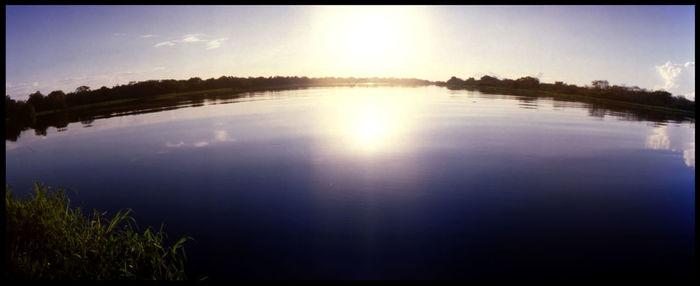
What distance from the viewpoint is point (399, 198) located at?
55.9 ft

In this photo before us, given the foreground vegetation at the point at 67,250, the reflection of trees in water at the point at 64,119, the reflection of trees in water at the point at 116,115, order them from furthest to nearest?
1. the reflection of trees in water at the point at 116,115
2. the reflection of trees in water at the point at 64,119
3. the foreground vegetation at the point at 67,250

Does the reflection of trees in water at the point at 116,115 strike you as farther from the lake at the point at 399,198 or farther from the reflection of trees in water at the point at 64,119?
the lake at the point at 399,198

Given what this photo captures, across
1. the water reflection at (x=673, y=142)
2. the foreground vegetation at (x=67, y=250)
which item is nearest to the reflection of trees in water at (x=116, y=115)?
the water reflection at (x=673, y=142)

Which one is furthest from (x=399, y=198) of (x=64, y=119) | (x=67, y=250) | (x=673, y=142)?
(x=64, y=119)

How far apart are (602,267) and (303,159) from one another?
18.0 meters

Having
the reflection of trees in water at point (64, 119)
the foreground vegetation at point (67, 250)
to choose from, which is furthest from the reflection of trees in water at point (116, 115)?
the foreground vegetation at point (67, 250)

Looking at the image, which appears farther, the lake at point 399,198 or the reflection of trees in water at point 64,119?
the reflection of trees in water at point 64,119

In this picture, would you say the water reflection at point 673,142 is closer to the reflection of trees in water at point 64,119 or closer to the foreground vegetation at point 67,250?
the foreground vegetation at point 67,250

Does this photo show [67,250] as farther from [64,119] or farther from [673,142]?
[64,119]

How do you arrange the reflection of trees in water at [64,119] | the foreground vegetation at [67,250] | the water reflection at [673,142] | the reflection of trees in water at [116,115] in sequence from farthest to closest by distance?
1. the reflection of trees in water at [116,115]
2. the reflection of trees in water at [64,119]
3. the water reflection at [673,142]
4. the foreground vegetation at [67,250]

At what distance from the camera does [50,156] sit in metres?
28.7

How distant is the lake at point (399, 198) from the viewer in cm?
1179

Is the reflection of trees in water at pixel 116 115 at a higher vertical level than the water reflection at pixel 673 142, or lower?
higher

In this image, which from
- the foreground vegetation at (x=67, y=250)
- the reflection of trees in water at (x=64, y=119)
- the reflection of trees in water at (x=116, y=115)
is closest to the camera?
the foreground vegetation at (x=67, y=250)
